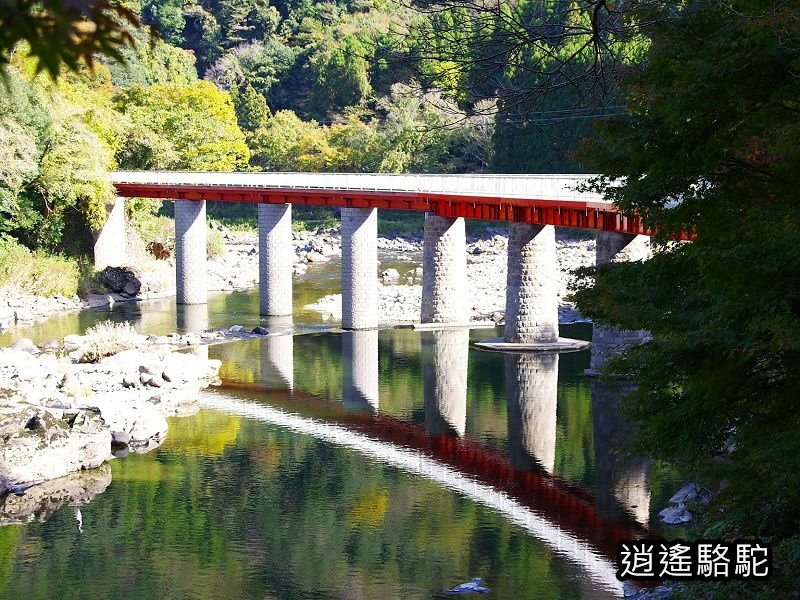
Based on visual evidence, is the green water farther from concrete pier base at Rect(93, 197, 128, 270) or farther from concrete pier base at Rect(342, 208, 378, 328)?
concrete pier base at Rect(93, 197, 128, 270)

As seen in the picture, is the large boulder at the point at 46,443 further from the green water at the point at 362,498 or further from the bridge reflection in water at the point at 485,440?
the bridge reflection in water at the point at 485,440

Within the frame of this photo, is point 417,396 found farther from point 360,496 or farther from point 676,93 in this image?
point 676,93

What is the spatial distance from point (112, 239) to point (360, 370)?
21091mm

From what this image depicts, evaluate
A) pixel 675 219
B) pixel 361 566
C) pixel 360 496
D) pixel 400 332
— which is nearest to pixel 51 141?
pixel 400 332

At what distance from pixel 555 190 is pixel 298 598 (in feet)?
73.5

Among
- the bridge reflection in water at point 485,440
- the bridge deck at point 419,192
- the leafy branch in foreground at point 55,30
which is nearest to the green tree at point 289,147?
the bridge deck at point 419,192

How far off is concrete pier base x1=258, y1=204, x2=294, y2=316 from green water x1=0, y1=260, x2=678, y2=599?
11.1 meters

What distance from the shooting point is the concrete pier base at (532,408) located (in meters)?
26.7

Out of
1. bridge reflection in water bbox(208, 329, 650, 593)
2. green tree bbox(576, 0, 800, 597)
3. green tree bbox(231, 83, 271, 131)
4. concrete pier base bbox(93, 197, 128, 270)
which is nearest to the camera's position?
green tree bbox(576, 0, 800, 597)

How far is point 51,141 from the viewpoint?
48.1m

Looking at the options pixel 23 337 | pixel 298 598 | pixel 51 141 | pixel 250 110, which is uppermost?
pixel 250 110

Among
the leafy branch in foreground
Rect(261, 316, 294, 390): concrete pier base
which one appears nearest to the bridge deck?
Rect(261, 316, 294, 390): concrete pier base

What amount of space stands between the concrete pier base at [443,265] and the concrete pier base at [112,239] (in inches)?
668

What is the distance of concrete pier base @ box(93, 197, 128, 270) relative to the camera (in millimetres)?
52750
